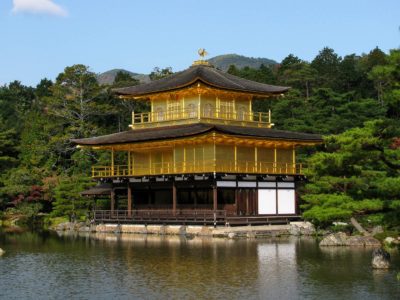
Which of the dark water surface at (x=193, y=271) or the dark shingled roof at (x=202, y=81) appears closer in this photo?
the dark water surface at (x=193, y=271)

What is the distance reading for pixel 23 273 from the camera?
25.7m

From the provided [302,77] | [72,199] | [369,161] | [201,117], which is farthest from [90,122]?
[369,161]

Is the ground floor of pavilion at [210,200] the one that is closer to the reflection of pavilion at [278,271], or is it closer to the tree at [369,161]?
the reflection of pavilion at [278,271]

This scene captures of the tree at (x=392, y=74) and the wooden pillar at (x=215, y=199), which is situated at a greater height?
the tree at (x=392, y=74)

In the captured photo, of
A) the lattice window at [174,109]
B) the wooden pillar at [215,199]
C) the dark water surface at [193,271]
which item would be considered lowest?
the dark water surface at [193,271]

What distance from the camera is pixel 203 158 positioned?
44.8 metres

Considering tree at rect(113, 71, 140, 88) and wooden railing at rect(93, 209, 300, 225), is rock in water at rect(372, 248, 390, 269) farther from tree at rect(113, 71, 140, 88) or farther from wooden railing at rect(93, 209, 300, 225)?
tree at rect(113, 71, 140, 88)

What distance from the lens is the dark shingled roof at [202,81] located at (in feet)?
154

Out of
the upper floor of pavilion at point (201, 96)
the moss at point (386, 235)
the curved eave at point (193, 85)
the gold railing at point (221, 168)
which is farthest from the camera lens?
the upper floor of pavilion at point (201, 96)

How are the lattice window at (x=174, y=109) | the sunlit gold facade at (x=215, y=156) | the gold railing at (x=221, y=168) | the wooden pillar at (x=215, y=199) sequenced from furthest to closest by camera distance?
the lattice window at (x=174, y=109) → the sunlit gold facade at (x=215, y=156) → the gold railing at (x=221, y=168) → the wooden pillar at (x=215, y=199)

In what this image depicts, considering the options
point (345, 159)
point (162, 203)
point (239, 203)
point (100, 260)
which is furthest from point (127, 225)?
point (345, 159)

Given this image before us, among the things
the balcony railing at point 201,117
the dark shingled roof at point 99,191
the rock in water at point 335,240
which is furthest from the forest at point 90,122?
the balcony railing at point 201,117

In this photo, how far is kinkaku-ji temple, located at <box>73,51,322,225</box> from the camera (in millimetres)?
43625

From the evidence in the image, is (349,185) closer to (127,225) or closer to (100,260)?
(100,260)
